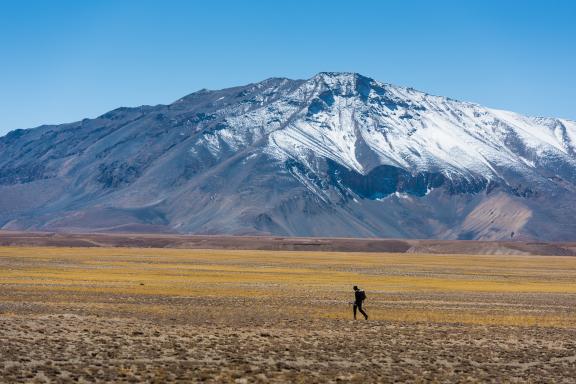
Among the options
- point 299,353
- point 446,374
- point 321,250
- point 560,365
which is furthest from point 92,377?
point 321,250

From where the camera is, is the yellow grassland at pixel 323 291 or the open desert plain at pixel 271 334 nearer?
the open desert plain at pixel 271 334

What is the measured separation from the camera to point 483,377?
23.6 meters

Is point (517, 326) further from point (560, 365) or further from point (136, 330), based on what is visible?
point (136, 330)

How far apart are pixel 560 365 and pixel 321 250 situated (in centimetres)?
13474

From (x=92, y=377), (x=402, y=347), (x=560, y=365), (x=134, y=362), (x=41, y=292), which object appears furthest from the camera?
(x=41, y=292)

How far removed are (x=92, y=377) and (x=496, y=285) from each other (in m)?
49.3

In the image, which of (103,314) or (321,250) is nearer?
(103,314)

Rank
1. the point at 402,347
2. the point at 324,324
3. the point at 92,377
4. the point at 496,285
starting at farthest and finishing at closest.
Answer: the point at 496,285 < the point at 324,324 < the point at 402,347 < the point at 92,377

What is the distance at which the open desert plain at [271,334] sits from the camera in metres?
23.1

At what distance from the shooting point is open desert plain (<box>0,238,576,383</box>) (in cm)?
2311

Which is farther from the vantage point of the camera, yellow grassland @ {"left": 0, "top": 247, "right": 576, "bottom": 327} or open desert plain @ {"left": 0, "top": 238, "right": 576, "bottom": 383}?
yellow grassland @ {"left": 0, "top": 247, "right": 576, "bottom": 327}

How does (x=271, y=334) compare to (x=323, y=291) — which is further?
(x=323, y=291)

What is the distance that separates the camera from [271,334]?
99.5ft

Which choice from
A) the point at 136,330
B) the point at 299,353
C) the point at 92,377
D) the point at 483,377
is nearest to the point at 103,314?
the point at 136,330
